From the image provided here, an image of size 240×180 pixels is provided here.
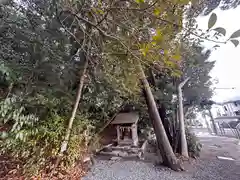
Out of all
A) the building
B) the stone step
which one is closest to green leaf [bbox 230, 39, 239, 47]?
the stone step

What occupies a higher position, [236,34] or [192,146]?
[236,34]

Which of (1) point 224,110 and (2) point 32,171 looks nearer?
(2) point 32,171

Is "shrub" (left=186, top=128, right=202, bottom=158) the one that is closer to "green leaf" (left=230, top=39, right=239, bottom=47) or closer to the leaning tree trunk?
the leaning tree trunk

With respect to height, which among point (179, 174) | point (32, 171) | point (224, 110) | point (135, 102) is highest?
point (224, 110)

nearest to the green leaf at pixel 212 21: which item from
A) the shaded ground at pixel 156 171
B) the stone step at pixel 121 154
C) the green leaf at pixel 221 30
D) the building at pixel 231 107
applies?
the green leaf at pixel 221 30

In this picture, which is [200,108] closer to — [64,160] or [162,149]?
[162,149]

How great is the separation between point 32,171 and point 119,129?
12.8ft

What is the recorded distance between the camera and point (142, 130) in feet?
24.5

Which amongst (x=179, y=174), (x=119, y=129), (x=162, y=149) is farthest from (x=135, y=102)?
(x=179, y=174)

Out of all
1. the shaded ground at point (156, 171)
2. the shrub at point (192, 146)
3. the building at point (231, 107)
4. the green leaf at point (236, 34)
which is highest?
the building at point (231, 107)

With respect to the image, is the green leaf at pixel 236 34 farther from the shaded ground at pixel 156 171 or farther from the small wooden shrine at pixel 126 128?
the small wooden shrine at pixel 126 128

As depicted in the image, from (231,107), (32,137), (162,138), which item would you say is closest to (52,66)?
(32,137)

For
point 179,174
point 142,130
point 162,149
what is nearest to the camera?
point 179,174

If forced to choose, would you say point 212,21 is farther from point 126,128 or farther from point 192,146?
point 192,146
